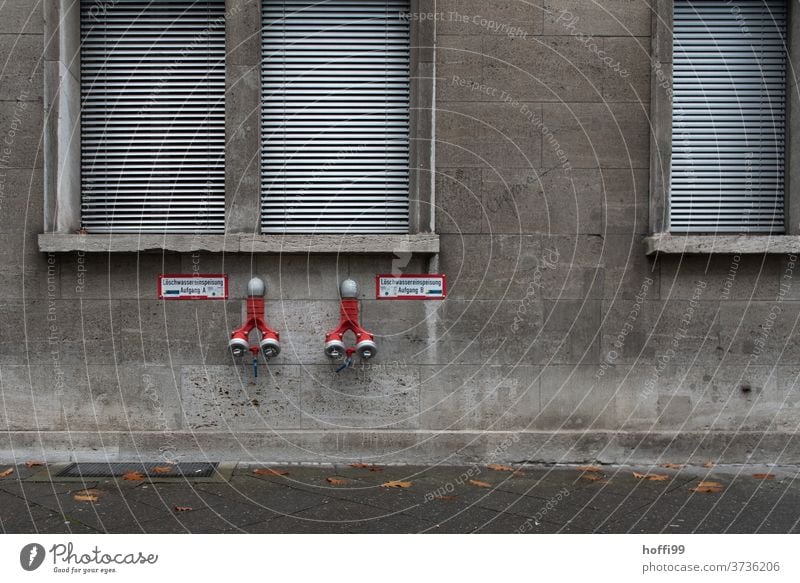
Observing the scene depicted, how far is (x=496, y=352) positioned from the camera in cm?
794

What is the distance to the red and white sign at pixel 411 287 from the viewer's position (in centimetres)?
784

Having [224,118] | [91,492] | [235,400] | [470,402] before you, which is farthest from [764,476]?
[224,118]

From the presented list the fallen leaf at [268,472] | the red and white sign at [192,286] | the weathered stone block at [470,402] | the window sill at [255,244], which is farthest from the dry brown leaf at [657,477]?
the red and white sign at [192,286]

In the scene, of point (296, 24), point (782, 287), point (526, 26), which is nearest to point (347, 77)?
point (296, 24)

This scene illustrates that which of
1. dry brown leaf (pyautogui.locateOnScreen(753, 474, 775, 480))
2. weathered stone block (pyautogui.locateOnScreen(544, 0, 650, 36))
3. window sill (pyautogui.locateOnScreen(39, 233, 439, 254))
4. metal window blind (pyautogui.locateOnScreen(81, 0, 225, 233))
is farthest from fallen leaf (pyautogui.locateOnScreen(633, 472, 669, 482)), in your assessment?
metal window blind (pyautogui.locateOnScreen(81, 0, 225, 233))

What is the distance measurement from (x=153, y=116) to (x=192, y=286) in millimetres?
2093

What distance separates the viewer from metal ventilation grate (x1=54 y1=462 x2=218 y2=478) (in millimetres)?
7285

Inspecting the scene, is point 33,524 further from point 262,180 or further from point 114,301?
point 262,180

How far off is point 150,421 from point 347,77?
14.8 ft

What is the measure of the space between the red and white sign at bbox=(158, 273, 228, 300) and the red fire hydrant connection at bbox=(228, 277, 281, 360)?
1.23 ft

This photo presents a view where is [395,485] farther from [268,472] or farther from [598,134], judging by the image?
[598,134]

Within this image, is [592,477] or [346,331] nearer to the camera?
[592,477]

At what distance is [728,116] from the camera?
827 centimetres

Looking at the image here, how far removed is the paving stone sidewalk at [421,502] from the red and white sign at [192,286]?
1.95 meters
